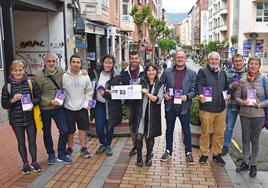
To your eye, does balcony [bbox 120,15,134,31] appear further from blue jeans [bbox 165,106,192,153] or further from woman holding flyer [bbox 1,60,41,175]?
woman holding flyer [bbox 1,60,41,175]

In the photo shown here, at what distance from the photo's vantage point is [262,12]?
164 feet

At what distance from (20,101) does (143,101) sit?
1.90 m

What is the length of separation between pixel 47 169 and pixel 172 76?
100.0 inches

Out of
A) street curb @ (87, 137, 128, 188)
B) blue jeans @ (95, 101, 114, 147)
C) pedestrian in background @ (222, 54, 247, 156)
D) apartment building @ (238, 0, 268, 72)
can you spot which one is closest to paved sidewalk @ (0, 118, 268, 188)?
street curb @ (87, 137, 128, 188)

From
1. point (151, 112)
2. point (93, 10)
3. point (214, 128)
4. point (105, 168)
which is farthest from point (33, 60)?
point (214, 128)

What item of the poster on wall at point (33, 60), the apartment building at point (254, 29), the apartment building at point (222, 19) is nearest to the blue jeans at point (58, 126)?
the poster on wall at point (33, 60)

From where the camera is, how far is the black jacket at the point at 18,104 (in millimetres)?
5293

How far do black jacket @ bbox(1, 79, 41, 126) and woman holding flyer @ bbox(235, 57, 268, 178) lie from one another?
3150 mm

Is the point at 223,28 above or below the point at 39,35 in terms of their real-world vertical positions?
above

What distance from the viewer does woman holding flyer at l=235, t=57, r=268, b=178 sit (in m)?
5.36

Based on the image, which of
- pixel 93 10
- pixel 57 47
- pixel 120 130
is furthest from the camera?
pixel 93 10

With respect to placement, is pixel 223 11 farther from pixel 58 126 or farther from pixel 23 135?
pixel 23 135

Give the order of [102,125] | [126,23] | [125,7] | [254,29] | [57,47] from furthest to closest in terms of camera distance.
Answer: [254,29], [125,7], [126,23], [57,47], [102,125]

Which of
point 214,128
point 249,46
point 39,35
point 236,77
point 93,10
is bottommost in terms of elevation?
point 214,128
